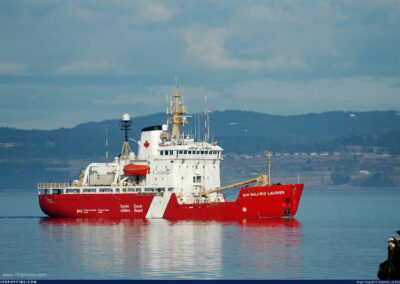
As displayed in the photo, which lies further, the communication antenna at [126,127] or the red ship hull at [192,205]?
the communication antenna at [126,127]

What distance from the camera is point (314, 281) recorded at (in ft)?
127

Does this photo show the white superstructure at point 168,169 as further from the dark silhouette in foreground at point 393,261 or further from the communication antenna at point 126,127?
the dark silhouette in foreground at point 393,261

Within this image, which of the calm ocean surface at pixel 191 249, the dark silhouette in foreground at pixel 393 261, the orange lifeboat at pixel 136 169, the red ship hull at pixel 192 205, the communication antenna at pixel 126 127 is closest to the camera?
the dark silhouette in foreground at pixel 393 261

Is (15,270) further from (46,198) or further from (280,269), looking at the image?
(46,198)

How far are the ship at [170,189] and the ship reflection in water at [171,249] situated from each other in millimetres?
1104

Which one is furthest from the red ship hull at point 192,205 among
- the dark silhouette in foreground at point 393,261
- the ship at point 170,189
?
the dark silhouette in foreground at point 393,261

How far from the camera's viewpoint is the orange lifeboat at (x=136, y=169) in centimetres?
7088

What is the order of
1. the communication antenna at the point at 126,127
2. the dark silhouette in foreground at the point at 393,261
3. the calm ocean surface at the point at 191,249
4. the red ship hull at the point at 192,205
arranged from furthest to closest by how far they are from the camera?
1. the communication antenna at the point at 126,127
2. the red ship hull at the point at 192,205
3. the calm ocean surface at the point at 191,249
4. the dark silhouette in foreground at the point at 393,261

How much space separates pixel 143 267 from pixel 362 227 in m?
30.0

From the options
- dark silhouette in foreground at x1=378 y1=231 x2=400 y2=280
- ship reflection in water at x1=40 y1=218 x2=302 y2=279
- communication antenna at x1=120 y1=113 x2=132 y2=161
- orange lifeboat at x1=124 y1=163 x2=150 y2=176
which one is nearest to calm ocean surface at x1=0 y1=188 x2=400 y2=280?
ship reflection in water at x1=40 y1=218 x2=302 y2=279

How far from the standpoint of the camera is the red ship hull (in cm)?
6675

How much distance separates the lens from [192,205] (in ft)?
224

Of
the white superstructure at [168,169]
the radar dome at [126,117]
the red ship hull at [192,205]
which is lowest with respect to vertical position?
the red ship hull at [192,205]

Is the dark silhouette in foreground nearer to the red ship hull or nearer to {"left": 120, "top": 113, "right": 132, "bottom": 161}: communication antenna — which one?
the red ship hull
